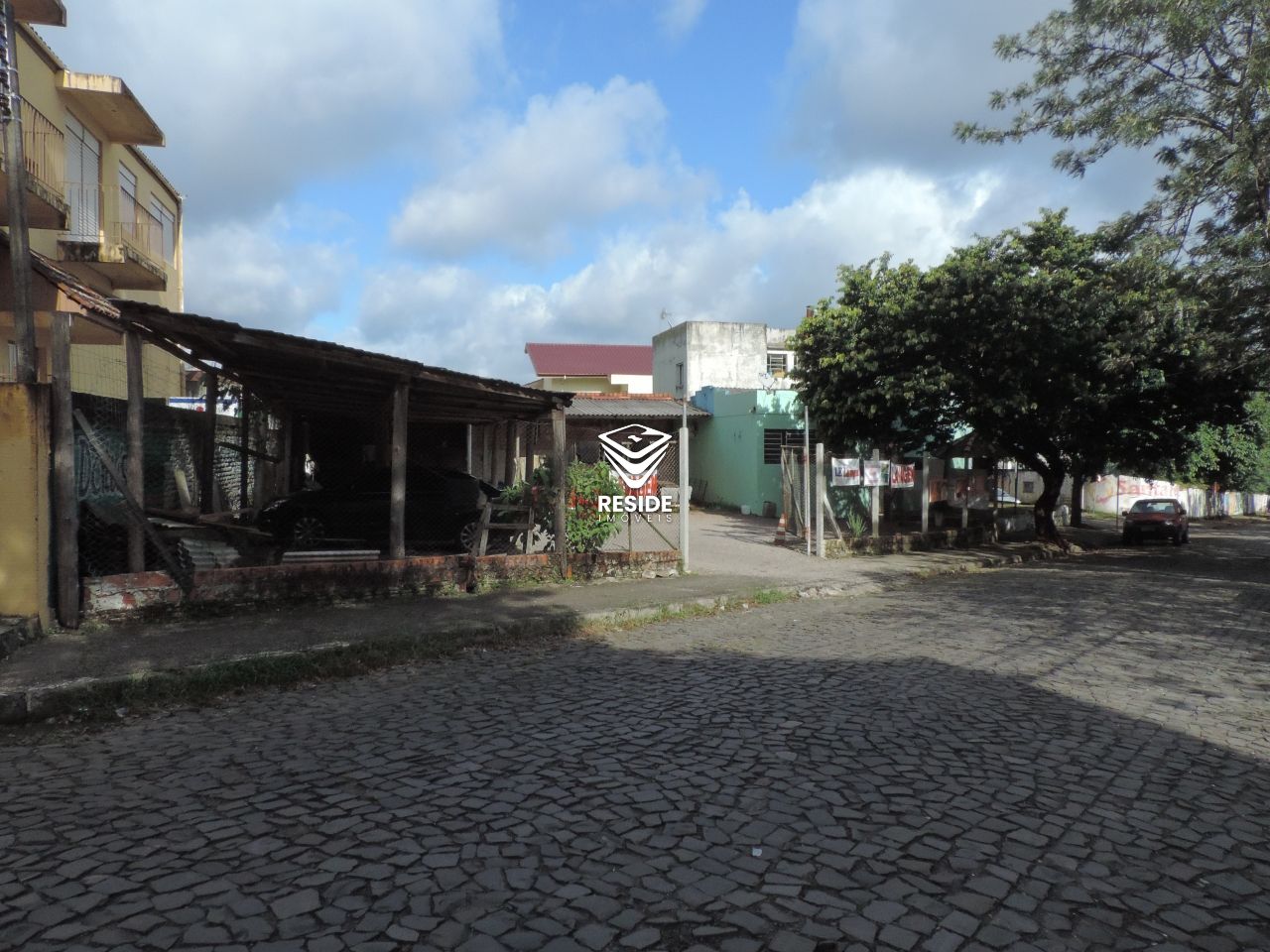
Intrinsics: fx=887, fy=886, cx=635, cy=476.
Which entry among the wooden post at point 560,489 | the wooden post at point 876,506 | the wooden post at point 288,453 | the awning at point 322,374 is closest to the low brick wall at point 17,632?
the awning at point 322,374

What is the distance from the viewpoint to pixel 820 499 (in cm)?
1711

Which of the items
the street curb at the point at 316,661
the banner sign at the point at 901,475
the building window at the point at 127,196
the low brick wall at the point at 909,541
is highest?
the building window at the point at 127,196

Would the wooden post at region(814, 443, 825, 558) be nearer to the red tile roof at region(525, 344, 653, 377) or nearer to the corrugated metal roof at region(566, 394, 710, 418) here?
the corrugated metal roof at region(566, 394, 710, 418)

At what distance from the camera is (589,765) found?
16.1 feet

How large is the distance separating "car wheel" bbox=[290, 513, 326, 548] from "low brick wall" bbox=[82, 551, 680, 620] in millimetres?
3021

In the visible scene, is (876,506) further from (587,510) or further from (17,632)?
(17,632)

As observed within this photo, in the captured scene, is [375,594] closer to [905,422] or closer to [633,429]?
[633,429]

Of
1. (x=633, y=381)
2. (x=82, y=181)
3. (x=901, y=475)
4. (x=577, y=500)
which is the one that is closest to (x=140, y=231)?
(x=82, y=181)

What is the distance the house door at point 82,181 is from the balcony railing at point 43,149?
0.96 metres

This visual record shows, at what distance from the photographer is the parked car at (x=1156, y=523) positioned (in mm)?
24375

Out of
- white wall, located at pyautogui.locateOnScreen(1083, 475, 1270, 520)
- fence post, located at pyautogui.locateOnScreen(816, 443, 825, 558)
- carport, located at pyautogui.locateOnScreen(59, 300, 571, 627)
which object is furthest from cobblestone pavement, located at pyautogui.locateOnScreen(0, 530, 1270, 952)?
white wall, located at pyautogui.locateOnScreen(1083, 475, 1270, 520)

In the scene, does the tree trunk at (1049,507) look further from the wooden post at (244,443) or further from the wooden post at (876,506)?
the wooden post at (244,443)

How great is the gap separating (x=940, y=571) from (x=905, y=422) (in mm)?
4461

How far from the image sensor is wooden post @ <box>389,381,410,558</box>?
35.2ft
